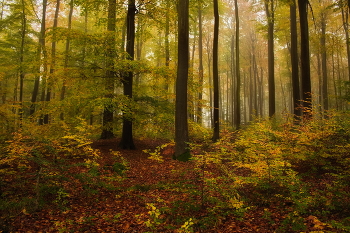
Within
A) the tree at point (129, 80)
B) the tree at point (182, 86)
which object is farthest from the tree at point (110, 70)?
the tree at point (182, 86)

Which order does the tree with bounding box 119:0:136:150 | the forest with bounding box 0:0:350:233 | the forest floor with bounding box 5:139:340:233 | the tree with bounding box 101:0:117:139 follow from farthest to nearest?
1. the tree with bounding box 119:0:136:150
2. the tree with bounding box 101:0:117:139
3. the forest with bounding box 0:0:350:233
4. the forest floor with bounding box 5:139:340:233

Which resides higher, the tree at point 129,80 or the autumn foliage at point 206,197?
the tree at point 129,80

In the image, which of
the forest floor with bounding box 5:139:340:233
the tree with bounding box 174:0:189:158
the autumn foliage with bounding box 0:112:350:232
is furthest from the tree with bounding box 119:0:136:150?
the forest floor with bounding box 5:139:340:233

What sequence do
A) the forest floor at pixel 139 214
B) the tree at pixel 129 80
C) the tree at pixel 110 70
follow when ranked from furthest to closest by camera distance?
the tree at pixel 129 80 → the tree at pixel 110 70 → the forest floor at pixel 139 214

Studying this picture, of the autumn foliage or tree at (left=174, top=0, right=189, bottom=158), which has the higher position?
tree at (left=174, top=0, right=189, bottom=158)

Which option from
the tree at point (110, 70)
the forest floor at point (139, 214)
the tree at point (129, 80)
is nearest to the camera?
the forest floor at point (139, 214)

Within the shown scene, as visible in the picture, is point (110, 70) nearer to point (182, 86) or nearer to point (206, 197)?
point (182, 86)

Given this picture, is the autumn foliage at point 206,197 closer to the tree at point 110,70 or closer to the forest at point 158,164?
the forest at point 158,164

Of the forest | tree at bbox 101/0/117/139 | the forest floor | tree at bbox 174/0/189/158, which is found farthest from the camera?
tree at bbox 101/0/117/139

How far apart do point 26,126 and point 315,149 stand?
10011 mm

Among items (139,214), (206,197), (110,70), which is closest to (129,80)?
(110,70)

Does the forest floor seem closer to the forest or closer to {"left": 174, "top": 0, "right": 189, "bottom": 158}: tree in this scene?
the forest

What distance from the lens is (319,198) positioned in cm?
407

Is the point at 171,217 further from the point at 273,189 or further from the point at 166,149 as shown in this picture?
the point at 166,149
